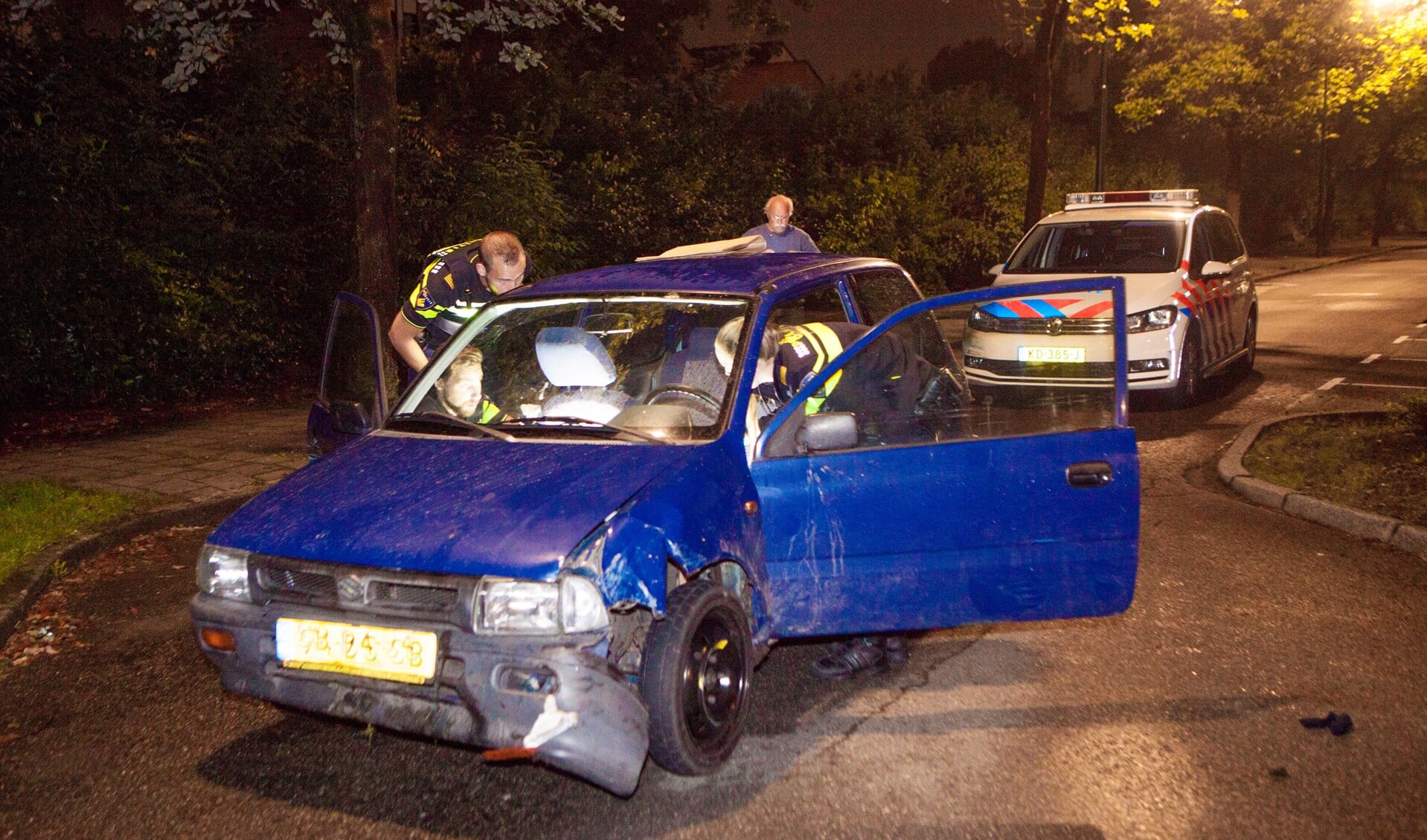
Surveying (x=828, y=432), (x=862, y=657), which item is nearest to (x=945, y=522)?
(x=828, y=432)

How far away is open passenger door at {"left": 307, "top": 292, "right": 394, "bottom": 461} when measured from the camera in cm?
521

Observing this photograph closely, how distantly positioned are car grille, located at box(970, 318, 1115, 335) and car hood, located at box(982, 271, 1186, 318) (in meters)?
0.05

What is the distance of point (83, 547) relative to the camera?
22.7ft

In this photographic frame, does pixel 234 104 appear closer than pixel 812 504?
No

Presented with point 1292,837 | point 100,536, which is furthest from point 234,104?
point 1292,837

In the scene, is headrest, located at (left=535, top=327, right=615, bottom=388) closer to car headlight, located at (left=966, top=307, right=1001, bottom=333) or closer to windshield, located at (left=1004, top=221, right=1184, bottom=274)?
car headlight, located at (left=966, top=307, right=1001, bottom=333)

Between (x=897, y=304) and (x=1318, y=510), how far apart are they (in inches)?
121

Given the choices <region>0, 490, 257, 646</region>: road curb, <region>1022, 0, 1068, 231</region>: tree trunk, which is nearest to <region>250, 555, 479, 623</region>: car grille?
<region>0, 490, 257, 646</region>: road curb

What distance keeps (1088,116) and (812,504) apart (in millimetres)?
48242

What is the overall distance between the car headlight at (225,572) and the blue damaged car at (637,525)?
11 mm

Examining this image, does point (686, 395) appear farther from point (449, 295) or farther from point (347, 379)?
point (449, 295)

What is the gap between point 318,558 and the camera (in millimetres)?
3646

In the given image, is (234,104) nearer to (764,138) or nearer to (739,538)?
(739,538)

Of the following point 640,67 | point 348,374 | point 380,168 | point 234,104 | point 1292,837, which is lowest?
point 1292,837
